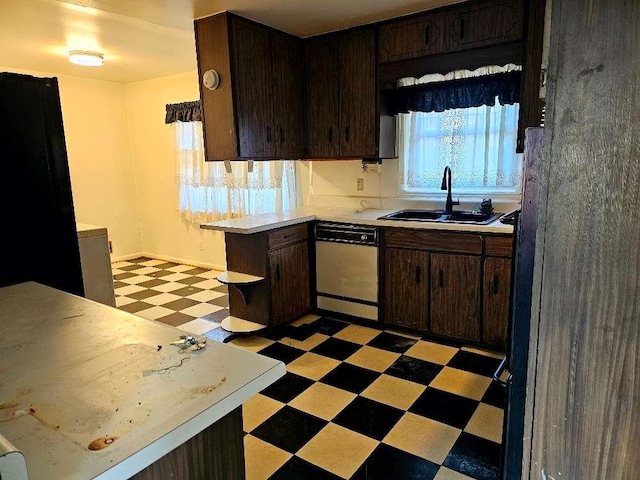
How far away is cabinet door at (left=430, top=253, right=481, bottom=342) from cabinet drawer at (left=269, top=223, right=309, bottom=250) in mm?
1059

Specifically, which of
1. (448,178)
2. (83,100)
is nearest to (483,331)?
(448,178)

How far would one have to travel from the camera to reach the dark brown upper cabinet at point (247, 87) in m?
2.91

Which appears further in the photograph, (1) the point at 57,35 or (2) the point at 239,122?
(1) the point at 57,35

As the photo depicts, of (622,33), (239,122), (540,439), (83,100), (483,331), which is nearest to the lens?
(622,33)

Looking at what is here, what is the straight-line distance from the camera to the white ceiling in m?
2.68

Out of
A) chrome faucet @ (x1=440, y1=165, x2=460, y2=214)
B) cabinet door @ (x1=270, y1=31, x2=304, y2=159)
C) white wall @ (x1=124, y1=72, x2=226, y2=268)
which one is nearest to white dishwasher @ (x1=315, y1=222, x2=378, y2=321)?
chrome faucet @ (x1=440, y1=165, x2=460, y2=214)

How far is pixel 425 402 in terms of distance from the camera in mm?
2244

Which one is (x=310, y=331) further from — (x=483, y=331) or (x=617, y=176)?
(x=617, y=176)

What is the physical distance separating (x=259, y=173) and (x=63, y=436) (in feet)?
12.7

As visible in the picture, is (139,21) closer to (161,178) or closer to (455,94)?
(455,94)

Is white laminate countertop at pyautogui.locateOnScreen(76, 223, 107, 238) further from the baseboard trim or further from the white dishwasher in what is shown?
the baseboard trim

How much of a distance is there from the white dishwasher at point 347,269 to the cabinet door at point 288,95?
73 cm

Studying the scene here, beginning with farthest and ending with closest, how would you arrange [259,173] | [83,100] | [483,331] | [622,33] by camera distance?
1. [83,100]
2. [259,173]
3. [483,331]
4. [622,33]

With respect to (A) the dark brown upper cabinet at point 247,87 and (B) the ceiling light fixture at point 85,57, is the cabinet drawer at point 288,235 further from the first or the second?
(B) the ceiling light fixture at point 85,57
